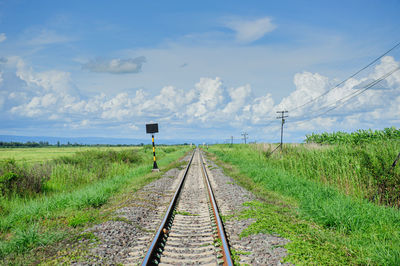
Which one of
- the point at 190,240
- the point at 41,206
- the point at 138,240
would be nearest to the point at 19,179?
the point at 41,206

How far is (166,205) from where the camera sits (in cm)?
818

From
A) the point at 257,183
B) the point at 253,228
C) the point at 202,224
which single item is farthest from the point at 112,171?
the point at 253,228

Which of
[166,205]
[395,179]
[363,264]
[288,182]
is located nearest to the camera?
[363,264]

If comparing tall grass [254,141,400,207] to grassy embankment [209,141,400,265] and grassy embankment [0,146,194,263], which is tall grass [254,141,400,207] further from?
grassy embankment [0,146,194,263]

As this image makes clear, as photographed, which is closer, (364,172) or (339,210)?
(339,210)

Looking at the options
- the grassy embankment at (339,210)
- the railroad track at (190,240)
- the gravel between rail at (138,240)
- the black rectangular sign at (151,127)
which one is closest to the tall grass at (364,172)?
the grassy embankment at (339,210)

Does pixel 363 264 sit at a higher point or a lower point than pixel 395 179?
lower

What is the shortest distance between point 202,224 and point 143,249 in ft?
6.06

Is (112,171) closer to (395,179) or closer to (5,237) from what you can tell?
(5,237)

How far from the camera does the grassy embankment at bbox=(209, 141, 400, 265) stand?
446cm

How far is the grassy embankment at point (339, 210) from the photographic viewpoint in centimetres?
446

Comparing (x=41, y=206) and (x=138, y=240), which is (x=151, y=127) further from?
(x=138, y=240)

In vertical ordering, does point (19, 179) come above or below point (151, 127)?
below

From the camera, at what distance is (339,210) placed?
610 cm
